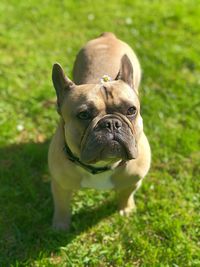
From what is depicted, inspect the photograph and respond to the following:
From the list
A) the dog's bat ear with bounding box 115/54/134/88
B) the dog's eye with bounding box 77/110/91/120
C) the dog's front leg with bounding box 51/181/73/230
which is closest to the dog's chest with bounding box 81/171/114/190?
the dog's front leg with bounding box 51/181/73/230

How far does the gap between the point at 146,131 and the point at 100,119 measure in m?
2.09

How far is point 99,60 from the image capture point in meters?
4.15

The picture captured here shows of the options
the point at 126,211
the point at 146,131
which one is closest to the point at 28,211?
the point at 126,211

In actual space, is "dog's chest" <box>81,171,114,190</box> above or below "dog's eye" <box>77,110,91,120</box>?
below

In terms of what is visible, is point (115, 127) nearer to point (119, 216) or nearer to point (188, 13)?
point (119, 216)

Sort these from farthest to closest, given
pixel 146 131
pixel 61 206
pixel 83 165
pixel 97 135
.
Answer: pixel 146 131
pixel 61 206
pixel 83 165
pixel 97 135

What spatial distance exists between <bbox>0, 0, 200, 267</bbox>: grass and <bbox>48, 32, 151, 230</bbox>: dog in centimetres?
31

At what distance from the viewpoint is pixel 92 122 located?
3.19m

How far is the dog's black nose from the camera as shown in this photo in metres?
3.10

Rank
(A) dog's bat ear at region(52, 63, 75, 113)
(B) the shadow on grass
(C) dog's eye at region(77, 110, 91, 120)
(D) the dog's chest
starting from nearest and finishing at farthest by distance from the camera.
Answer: (C) dog's eye at region(77, 110, 91, 120), (A) dog's bat ear at region(52, 63, 75, 113), (D) the dog's chest, (B) the shadow on grass

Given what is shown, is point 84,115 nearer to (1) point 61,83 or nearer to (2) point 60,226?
(1) point 61,83

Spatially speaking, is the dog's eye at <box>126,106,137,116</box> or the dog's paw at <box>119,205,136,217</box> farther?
the dog's paw at <box>119,205,136,217</box>

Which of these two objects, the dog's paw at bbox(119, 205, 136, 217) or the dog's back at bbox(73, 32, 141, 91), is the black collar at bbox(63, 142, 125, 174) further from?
the dog's paw at bbox(119, 205, 136, 217)

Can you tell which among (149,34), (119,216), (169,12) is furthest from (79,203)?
(169,12)
